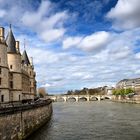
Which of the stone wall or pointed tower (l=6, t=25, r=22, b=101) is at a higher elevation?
pointed tower (l=6, t=25, r=22, b=101)

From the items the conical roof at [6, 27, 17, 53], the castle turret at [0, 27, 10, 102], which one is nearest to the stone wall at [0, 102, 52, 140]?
the castle turret at [0, 27, 10, 102]

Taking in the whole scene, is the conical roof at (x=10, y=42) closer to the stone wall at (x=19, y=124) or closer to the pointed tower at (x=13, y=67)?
the pointed tower at (x=13, y=67)

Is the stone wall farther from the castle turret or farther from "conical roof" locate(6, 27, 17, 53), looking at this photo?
"conical roof" locate(6, 27, 17, 53)

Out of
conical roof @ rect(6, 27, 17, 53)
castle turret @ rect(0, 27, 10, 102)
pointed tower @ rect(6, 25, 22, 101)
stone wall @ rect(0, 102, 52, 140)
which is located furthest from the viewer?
pointed tower @ rect(6, 25, 22, 101)

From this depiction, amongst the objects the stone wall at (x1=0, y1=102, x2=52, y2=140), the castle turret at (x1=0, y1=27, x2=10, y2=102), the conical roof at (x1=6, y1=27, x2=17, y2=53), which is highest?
the conical roof at (x1=6, y1=27, x2=17, y2=53)

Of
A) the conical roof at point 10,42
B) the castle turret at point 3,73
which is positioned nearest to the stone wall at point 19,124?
the castle turret at point 3,73

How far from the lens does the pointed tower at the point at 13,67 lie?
53125 mm

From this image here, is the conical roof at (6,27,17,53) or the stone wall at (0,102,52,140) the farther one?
the conical roof at (6,27,17,53)

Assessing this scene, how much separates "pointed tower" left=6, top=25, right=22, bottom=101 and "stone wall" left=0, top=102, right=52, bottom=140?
8.16 meters

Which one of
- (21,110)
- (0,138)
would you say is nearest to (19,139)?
(21,110)

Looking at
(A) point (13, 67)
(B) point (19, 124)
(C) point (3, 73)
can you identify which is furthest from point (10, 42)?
(B) point (19, 124)

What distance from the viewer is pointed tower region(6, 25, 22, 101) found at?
53125mm

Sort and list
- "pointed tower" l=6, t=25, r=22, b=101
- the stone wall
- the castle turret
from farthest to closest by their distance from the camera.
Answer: "pointed tower" l=6, t=25, r=22, b=101 < the castle turret < the stone wall

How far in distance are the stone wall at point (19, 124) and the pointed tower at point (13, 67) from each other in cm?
816
